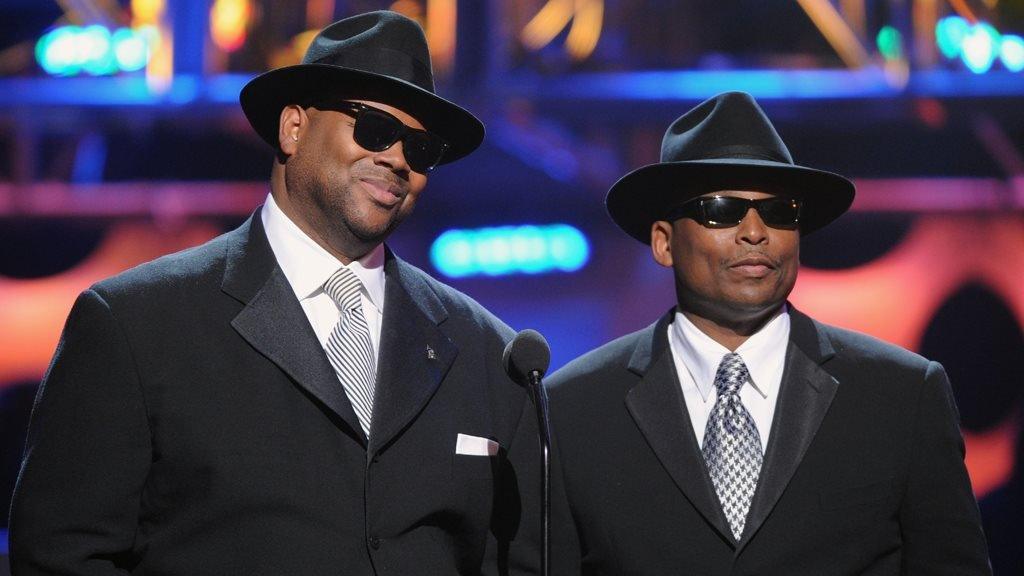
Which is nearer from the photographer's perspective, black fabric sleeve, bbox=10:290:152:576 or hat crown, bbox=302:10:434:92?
black fabric sleeve, bbox=10:290:152:576

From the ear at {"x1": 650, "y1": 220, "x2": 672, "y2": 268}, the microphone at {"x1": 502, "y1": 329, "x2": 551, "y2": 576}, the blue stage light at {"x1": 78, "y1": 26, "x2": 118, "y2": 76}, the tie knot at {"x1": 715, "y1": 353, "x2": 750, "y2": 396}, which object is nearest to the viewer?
the microphone at {"x1": 502, "y1": 329, "x2": 551, "y2": 576}

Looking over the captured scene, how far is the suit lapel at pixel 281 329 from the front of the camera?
2.87 metres

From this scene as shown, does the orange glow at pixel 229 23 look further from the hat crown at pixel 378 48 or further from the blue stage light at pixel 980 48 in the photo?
the blue stage light at pixel 980 48

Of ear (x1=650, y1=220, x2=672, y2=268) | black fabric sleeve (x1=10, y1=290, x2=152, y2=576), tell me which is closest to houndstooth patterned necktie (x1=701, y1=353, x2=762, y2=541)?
ear (x1=650, y1=220, x2=672, y2=268)

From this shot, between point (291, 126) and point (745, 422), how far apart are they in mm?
1467

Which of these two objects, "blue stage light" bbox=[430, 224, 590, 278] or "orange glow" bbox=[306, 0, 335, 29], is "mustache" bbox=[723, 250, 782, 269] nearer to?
"orange glow" bbox=[306, 0, 335, 29]

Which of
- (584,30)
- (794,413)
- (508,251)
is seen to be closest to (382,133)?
(794,413)

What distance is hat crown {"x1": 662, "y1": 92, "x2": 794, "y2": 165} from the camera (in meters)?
3.42

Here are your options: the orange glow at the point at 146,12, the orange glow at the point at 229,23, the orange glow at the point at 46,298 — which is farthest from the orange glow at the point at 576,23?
the orange glow at the point at 46,298

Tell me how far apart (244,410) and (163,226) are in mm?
5162

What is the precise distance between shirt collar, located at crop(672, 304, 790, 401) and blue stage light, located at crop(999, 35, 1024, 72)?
3715mm

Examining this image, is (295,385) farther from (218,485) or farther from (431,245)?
(431,245)

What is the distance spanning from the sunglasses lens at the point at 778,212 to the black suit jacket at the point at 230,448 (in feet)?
3.34

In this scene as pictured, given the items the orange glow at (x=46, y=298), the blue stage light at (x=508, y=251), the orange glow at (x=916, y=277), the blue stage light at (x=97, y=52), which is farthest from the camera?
the orange glow at (x=46, y=298)
